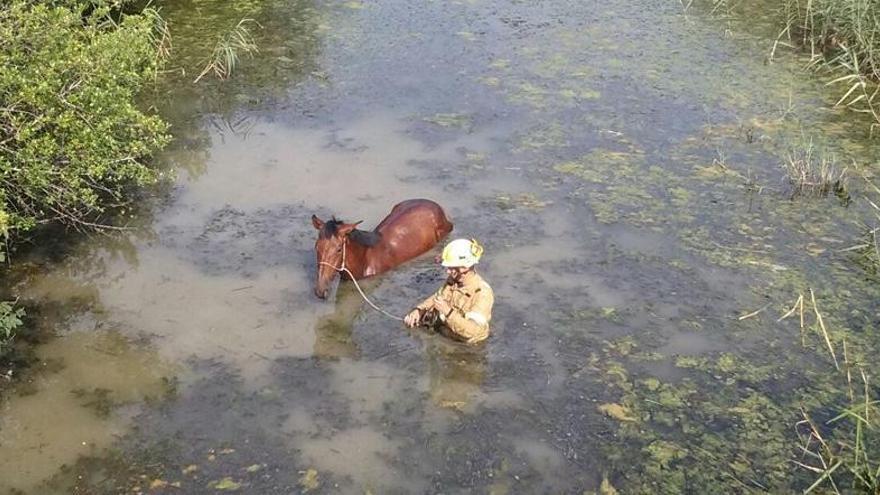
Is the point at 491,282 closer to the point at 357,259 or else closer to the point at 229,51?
the point at 357,259

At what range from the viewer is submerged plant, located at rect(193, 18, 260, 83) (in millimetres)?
11430

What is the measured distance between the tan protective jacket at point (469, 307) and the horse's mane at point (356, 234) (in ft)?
3.51

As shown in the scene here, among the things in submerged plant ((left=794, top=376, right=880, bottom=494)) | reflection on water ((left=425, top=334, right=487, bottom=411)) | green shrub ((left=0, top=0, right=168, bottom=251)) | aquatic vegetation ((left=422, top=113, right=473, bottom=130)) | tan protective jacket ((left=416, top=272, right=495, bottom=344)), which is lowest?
aquatic vegetation ((left=422, top=113, right=473, bottom=130))

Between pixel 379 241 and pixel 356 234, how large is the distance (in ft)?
1.22

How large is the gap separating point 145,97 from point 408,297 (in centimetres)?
547

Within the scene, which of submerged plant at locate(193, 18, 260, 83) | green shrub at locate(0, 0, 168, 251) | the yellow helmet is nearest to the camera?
the yellow helmet

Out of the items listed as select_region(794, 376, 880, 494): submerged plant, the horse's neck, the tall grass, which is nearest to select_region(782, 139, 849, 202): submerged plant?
the tall grass

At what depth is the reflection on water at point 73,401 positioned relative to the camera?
5367 millimetres

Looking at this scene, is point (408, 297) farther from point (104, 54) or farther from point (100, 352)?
point (104, 54)

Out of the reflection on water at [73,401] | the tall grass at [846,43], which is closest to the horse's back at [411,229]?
the reflection on water at [73,401]

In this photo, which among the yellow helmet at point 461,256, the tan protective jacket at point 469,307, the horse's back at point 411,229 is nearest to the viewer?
the yellow helmet at point 461,256

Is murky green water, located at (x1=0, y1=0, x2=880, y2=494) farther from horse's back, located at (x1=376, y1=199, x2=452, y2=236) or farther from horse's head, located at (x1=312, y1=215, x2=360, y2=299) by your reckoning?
horse's back, located at (x1=376, y1=199, x2=452, y2=236)

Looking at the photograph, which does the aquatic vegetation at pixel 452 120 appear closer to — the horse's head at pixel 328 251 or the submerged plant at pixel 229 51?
the submerged plant at pixel 229 51

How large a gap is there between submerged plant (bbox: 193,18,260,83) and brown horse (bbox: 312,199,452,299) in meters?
4.64
